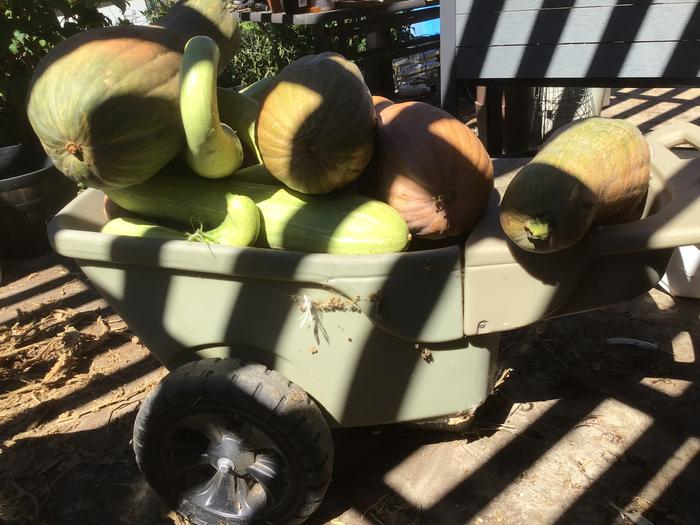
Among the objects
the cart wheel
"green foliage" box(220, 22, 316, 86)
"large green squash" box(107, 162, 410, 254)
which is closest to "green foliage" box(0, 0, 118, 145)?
"green foliage" box(220, 22, 316, 86)

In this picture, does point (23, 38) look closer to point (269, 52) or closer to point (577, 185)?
point (269, 52)

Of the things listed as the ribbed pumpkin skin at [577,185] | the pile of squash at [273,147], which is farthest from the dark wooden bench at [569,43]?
the pile of squash at [273,147]

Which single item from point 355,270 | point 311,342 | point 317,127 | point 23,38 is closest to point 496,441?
point 311,342

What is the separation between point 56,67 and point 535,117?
148 inches

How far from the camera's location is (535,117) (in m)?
4.55

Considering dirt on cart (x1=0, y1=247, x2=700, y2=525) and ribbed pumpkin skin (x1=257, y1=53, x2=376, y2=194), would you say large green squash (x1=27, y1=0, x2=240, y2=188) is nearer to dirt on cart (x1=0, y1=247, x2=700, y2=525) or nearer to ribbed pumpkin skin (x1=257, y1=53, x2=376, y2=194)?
ribbed pumpkin skin (x1=257, y1=53, x2=376, y2=194)

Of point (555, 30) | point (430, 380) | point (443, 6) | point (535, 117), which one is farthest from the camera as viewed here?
point (535, 117)

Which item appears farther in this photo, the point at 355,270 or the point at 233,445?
the point at 233,445

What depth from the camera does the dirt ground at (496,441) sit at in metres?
1.85

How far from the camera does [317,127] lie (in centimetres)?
146

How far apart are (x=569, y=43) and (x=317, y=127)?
6.99 feet

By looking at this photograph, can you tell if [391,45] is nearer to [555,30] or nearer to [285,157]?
[555,30]

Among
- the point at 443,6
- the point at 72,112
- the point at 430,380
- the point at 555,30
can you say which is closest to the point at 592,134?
the point at 430,380

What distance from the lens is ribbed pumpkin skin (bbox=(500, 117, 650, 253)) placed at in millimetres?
1243
